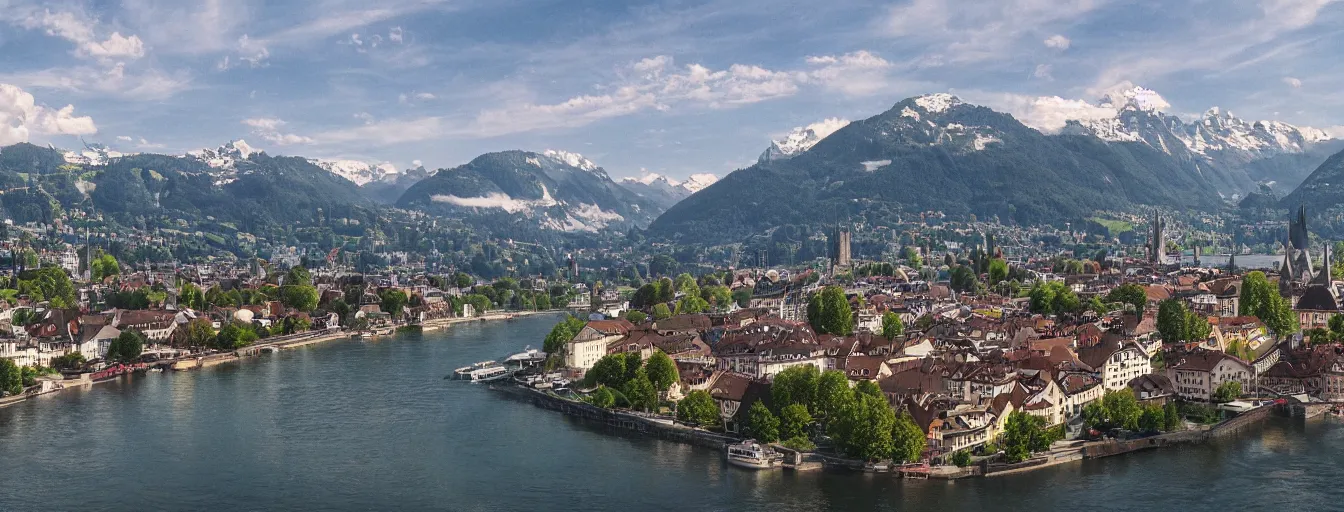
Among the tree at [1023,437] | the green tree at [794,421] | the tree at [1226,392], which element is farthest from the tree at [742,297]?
the tree at [1023,437]

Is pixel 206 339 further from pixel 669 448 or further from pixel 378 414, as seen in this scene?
pixel 669 448

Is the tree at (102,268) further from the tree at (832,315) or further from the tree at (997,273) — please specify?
the tree at (997,273)

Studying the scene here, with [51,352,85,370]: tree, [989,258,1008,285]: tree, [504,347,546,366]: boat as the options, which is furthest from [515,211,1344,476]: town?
[51,352,85,370]: tree

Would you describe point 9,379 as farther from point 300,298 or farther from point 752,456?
point 300,298

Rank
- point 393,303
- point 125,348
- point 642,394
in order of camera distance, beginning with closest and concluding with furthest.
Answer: point 642,394
point 125,348
point 393,303

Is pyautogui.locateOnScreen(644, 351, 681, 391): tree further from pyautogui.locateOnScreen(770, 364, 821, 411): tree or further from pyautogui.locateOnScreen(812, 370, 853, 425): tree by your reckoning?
pyautogui.locateOnScreen(812, 370, 853, 425): tree

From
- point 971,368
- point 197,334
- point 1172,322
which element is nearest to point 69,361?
point 197,334
